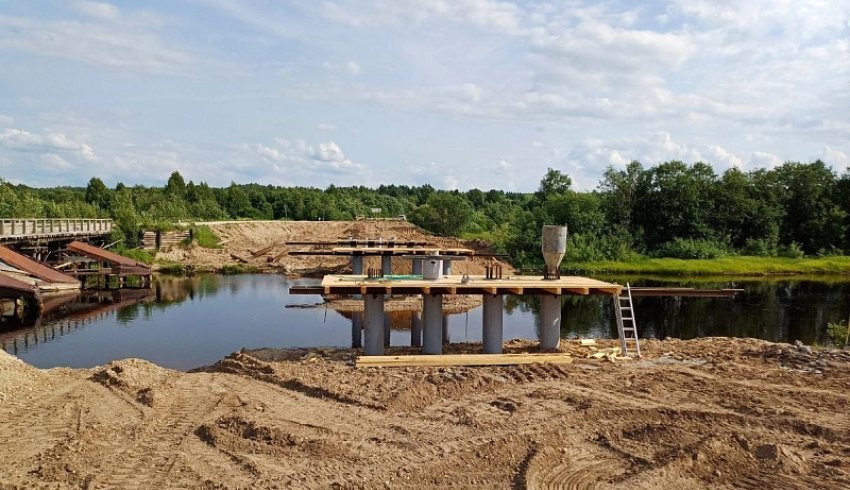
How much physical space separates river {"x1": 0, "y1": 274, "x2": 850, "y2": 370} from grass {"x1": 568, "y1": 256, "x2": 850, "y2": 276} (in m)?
9.92

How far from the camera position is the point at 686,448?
836 cm

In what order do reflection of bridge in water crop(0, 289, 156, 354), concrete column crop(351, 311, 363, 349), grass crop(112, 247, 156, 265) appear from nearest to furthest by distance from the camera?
1. concrete column crop(351, 311, 363, 349)
2. reflection of bridge in water crop(0, 289, 156, 354)
3. grass crop(112, 247, 156, 265)

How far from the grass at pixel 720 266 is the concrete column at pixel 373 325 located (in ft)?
106

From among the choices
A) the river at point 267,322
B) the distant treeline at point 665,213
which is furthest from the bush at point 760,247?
the river at point 267,322

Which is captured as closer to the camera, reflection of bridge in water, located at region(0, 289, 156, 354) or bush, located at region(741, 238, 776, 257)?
reflection of bridge in water, located at region(0, 289, 156, 354)

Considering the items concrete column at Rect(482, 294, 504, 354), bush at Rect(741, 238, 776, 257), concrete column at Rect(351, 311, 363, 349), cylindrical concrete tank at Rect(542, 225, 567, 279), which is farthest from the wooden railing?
bush at Rect(741, 238, 776, 257)

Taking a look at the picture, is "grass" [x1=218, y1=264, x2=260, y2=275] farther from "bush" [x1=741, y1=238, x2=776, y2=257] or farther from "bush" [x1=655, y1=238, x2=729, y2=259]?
"bush" [x1=741, y1=238, x2=776, y2=257]

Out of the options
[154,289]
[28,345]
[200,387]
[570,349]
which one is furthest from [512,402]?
[154,289]

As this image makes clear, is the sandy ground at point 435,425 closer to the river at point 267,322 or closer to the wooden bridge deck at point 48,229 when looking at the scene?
the river at point 267,322

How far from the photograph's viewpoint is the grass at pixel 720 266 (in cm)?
4406

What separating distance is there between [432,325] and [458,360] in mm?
1287

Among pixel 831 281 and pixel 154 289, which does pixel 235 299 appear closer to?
pixel 154 289

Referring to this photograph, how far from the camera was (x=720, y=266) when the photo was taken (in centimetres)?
4506

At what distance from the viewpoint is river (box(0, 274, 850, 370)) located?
61.5 ft
